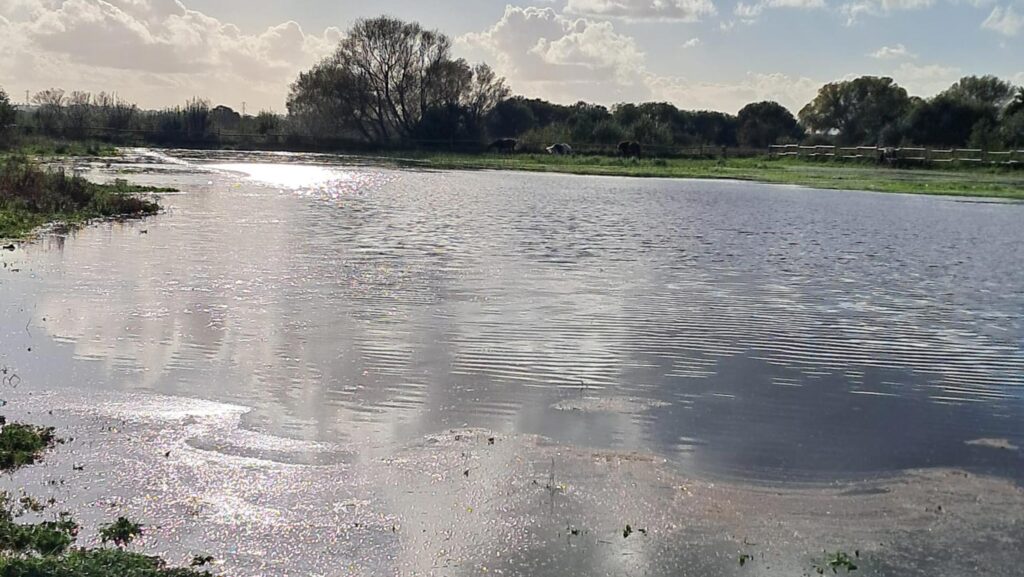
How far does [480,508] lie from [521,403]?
8.71 ft

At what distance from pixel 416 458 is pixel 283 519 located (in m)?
1.52

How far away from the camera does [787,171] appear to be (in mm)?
67000

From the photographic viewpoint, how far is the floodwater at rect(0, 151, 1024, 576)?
6602 mm

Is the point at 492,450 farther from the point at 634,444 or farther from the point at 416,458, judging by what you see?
the point at 634,444

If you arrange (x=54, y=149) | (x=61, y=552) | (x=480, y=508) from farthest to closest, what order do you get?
(x=54, y=149) → (x=480, y=508) → (x=61, y=552)

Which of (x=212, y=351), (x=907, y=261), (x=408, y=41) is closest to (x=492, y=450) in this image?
(x=212, y=351)

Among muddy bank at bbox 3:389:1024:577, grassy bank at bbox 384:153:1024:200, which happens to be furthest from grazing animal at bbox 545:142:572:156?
muddy bank at bbox 3:389:1024:577

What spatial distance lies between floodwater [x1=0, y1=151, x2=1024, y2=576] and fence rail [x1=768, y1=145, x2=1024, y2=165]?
48030mm

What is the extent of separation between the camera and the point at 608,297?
51.3ft

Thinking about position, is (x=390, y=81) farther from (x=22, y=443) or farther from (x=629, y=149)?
(x=22, y=443)

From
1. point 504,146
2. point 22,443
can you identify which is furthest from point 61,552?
point 504,146

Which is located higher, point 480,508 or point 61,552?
point 61,552

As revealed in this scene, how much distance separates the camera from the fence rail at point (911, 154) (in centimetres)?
6375

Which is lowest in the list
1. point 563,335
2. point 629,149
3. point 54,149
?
point 563,335
